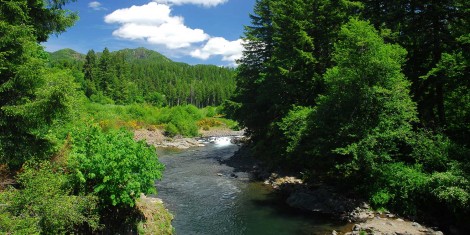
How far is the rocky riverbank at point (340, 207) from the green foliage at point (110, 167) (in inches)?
431

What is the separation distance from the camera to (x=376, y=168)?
67.1ft

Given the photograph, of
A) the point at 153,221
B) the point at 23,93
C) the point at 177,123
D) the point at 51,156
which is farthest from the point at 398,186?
Answer: the point at 177,123

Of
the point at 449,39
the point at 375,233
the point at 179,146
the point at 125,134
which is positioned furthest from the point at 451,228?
the point at 179,146

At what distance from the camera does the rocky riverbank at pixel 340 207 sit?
17922mm

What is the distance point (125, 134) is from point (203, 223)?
25.5ft

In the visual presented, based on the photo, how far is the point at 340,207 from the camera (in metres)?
21.7

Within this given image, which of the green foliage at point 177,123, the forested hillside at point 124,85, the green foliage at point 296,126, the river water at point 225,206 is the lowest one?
the river water at point 225,206

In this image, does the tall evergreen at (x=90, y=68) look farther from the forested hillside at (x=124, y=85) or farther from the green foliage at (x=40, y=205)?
the green foliage at (x=40, y=205)

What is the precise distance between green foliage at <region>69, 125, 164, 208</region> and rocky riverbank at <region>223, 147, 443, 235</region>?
10950mm

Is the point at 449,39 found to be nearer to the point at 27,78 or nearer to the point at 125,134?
the point at 125,134

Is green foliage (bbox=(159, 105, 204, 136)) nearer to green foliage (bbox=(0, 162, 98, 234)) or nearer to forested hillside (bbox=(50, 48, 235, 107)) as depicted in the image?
forested hillside (bbox=(50, 48, 235, 107))

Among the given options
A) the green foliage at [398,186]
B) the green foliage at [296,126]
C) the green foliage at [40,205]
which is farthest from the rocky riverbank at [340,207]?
the green foliage at [40,205]

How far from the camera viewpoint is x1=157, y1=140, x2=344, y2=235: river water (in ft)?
63.6

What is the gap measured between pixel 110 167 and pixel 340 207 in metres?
14.9
